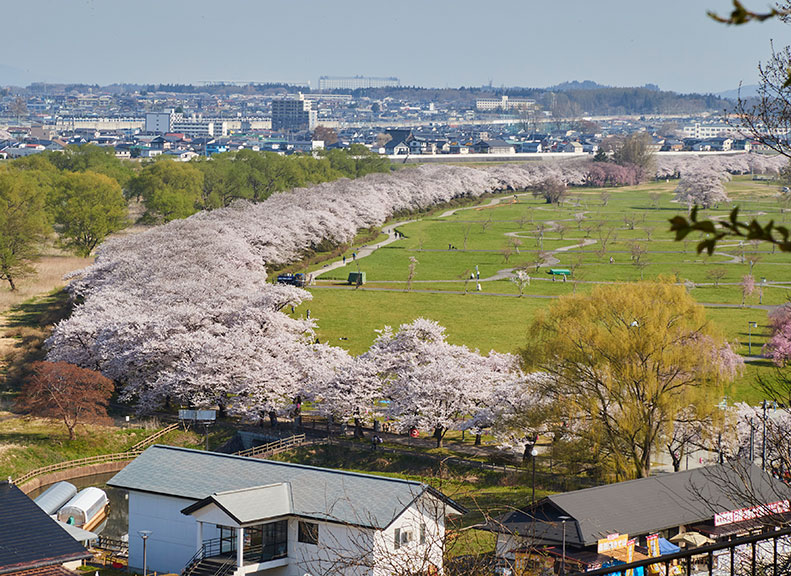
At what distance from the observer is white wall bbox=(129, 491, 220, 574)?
73.4ft

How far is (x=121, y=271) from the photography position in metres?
48.9

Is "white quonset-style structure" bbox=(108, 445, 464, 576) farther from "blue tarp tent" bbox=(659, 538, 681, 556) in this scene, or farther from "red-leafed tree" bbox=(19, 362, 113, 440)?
"red-leafed tree" bbox=(19, 362, 113, 440)

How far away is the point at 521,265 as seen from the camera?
2625 inches

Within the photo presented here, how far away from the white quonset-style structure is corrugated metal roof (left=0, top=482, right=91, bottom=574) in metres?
3.78

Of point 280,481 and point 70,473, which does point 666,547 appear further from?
point 70,473

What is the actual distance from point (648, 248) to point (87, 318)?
4765cm

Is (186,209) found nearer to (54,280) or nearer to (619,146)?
(54,280)

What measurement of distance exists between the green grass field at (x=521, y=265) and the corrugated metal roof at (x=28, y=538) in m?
19.5

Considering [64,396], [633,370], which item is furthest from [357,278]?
[633,370]

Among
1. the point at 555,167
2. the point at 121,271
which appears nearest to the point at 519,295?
the point at 121,271

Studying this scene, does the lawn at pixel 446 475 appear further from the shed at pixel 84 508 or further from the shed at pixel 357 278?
the shed at pixel 357 278

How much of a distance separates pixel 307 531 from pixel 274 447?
35.6ft

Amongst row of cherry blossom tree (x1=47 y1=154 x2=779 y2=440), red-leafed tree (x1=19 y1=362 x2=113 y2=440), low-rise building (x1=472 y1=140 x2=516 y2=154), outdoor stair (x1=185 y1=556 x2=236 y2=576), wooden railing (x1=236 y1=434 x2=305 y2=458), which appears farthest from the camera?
low-rise building (x1=472 y1=140 x2=516 y2=154)

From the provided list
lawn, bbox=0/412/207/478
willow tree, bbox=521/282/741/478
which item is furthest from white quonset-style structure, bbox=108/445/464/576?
lawn, bbox=0/412/207/478
